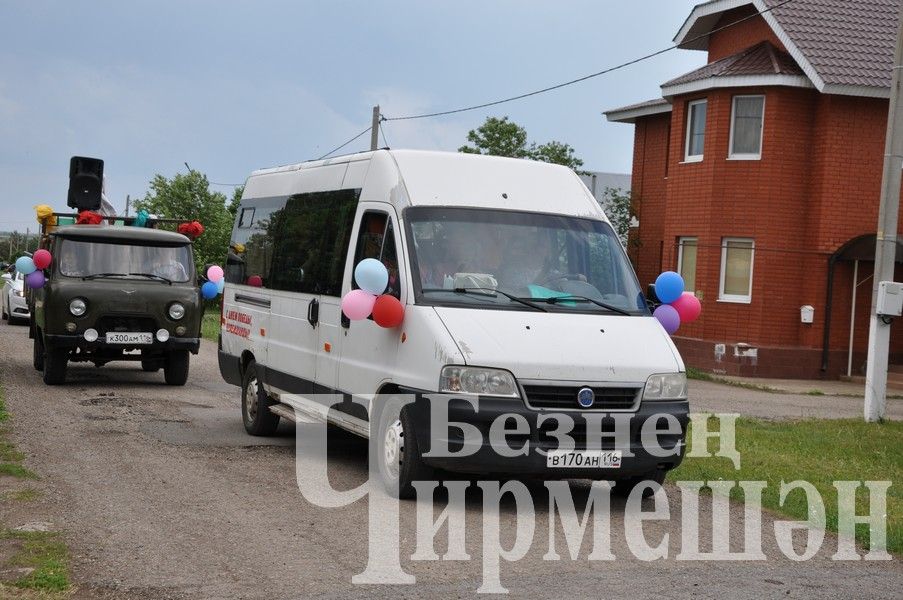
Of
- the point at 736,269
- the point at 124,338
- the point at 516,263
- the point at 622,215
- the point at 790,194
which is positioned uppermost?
the point at 790,194

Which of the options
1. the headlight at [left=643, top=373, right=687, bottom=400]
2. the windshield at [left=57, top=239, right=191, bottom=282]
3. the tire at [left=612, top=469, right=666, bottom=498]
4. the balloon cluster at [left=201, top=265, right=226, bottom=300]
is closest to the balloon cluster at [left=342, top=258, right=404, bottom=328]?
the headlight at [left=643, top=373, right=687, bottom=400]

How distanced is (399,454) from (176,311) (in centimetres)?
815

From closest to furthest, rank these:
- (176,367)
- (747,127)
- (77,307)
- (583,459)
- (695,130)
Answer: (583,459) < (77,307) < (176,367) < (747,127) < (695,130)

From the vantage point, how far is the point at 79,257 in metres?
16.5

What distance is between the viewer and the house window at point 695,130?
1059 inches

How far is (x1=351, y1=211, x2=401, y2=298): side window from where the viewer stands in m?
9.39

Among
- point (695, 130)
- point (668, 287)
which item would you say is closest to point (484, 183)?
point (668, 287)

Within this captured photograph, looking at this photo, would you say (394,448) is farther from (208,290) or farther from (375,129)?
(375,129)

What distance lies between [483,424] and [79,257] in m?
9.60

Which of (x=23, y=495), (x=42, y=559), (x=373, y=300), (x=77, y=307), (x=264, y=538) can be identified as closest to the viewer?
(x=42, y=559)

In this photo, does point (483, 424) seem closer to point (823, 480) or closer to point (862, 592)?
point (862, 592)

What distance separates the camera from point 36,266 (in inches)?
653

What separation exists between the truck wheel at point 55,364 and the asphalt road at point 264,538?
13.0 feet

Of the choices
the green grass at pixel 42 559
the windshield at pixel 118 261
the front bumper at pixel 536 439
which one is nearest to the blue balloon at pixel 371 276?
the front bumper at pixel 536 439
